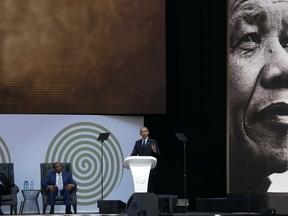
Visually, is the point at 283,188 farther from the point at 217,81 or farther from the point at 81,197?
the point at 81,197

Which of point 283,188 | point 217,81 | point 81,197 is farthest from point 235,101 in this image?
point 81,197

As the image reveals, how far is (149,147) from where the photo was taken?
42.9 ft

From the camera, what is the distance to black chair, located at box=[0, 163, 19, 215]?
13336mm

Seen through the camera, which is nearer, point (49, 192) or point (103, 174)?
point (49, 192)

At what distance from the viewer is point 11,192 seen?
1343 cm

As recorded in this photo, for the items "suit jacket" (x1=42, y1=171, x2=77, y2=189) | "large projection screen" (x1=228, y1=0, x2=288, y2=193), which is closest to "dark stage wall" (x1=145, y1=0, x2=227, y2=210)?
"large projection screen" (x1=228, y1=0, x2=288, y2=193)

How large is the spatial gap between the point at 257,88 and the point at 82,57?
2823mm

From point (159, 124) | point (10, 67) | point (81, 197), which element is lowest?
point (81, 197)

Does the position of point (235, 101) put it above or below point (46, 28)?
below

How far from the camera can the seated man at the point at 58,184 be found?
13367 mm

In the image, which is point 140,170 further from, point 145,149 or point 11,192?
point 11,192

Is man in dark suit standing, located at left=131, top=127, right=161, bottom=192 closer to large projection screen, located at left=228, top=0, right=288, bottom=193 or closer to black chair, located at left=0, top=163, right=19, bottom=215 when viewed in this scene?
large projection screen, located at left=228, top=0, right=288, bottom=193

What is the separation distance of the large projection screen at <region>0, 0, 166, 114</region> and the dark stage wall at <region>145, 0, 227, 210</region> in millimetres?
259

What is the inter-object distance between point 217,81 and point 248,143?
3.61ft
